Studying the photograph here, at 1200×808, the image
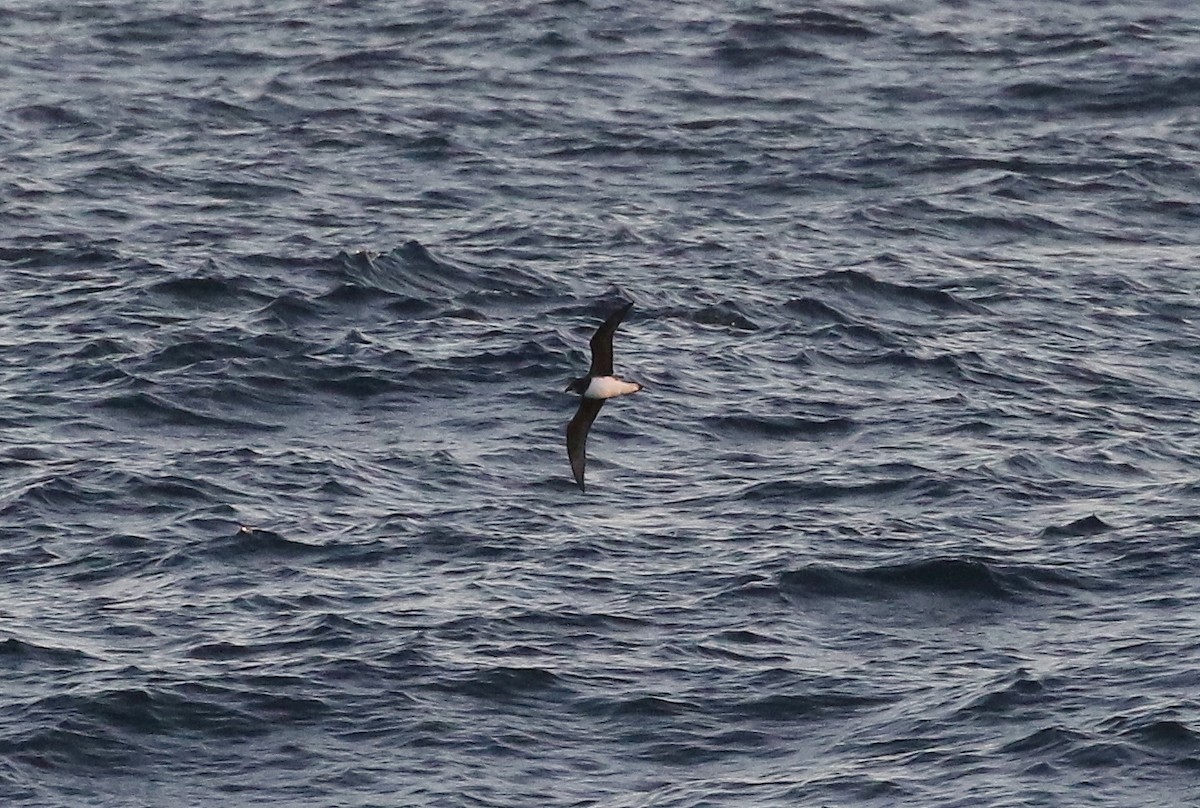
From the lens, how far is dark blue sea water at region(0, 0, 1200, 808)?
2577 centimetres

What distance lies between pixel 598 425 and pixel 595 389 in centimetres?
898

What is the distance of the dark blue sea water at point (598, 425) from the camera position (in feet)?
84.5

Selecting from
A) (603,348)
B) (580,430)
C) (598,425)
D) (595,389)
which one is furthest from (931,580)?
(603,348)

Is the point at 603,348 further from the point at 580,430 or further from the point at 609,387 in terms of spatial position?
the point at 580,430

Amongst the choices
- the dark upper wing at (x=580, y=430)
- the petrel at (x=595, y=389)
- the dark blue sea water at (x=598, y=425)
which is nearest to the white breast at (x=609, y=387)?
the petrel at (x=595, y=389)

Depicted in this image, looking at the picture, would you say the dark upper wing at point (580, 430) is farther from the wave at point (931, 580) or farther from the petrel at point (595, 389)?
the wave at point (931, 580)

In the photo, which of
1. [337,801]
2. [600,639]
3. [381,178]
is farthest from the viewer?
[381,178]

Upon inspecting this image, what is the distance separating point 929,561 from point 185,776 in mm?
9473

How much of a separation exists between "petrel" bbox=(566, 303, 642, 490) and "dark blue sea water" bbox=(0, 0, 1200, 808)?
10.7 feet

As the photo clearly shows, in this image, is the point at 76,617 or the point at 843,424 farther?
the point at 843,424

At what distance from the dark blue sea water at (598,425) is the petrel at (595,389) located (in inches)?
129

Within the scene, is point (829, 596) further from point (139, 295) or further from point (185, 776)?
point (139, 295)

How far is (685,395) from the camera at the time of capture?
111ft

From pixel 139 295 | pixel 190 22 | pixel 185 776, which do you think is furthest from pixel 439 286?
pixel 190 22
